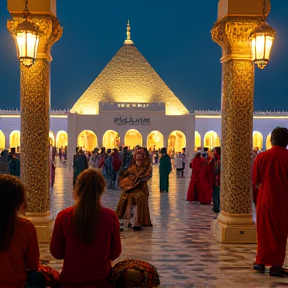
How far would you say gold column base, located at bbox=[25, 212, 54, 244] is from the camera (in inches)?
245

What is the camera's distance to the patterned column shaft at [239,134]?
6.35 metres

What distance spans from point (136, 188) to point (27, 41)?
2.61m

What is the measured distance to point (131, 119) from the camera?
3634cm

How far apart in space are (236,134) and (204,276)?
7.11ft

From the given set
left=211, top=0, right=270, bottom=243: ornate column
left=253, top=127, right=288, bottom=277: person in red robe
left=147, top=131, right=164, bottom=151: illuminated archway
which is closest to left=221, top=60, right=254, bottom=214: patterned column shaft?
left=211, top=0, right=270, bottom=243: ornate column

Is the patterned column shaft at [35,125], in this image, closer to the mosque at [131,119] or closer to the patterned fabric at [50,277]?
the patterned fabric at [50,277]

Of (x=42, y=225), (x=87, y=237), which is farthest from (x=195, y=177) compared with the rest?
(x=87, y=237)

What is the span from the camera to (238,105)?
20.8ft

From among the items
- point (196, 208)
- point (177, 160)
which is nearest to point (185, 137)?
point (177, 160)

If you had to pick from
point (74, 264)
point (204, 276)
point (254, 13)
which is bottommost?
point (204, 276)

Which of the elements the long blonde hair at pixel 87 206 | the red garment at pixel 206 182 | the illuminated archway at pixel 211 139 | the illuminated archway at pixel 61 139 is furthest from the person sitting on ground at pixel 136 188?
the illuminated archway at pixel 211 139

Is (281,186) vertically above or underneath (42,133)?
underneath

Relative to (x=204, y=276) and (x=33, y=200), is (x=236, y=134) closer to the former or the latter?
(x=204, y=276)

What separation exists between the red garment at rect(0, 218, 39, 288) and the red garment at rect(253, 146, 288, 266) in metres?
2.49
